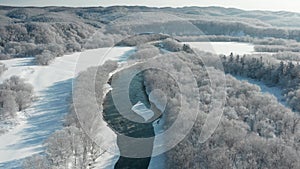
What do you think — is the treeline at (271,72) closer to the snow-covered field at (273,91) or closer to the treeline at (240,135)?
the snow-covered field at (273,91)

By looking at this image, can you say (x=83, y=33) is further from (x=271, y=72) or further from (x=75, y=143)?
(x=75, y=143)

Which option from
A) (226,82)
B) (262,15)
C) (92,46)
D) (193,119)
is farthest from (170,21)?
(262,15)

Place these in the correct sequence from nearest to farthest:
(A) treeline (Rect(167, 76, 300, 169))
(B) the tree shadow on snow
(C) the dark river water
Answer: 1. (A) treeline (Rect(167, 76, 300, 169))
2. (C) the dark river water
3. (B) the tree shadow on snow

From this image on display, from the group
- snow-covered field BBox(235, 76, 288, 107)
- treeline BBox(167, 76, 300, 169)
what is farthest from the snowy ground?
snow-covered field BBox(235, 76, 288, 107)

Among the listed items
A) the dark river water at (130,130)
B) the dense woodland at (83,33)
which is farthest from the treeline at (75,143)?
the dense woodland at (83,33)

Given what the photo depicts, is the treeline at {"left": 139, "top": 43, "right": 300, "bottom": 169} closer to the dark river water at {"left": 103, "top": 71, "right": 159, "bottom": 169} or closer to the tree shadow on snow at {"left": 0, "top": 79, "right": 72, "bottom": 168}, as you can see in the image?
the dark river water at {"left": 103, "top": 71, "right": 159, "bottom": 169}

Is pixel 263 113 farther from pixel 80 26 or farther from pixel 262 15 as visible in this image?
pixel 262 15
